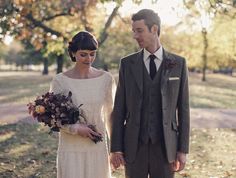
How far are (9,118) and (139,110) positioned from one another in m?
11.6

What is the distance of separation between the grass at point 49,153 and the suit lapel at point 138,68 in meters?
4.15

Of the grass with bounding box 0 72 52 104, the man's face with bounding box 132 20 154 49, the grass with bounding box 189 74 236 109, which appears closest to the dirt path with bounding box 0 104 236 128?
the grass with bounding box 189 74 236 109

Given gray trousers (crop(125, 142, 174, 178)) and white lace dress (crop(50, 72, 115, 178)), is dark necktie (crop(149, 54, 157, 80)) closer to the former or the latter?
white lace dress (crop(50, 72, 115, 178))

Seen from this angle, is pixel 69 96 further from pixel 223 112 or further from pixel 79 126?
pixel 223 112

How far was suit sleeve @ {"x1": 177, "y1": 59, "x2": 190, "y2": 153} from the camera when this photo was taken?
4.15 metres

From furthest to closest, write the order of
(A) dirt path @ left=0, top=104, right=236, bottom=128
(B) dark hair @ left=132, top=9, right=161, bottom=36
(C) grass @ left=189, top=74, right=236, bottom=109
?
(C) grass @ left=189, top=74, right=236, bottom=109
(A) dirt path @ left=0, top=104, right=236, bottom=128
(B) dark hair @ left=132, top=9, right=161, bottom=36

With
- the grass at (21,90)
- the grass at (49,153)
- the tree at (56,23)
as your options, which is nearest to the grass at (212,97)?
the tree at (56,23)

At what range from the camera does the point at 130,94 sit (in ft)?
13.4

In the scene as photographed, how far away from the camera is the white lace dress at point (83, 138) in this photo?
430 cm

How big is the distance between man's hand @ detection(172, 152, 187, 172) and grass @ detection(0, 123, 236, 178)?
3.74 meters

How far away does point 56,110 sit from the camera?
4.12m

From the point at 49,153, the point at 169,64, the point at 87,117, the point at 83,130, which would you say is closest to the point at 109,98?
the point at 87,117

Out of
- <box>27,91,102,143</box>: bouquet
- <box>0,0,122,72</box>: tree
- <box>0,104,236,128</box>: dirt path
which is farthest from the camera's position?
<box>0,104,236,128</box>: dirt path

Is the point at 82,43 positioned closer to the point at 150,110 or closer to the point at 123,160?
the point at 150,110
